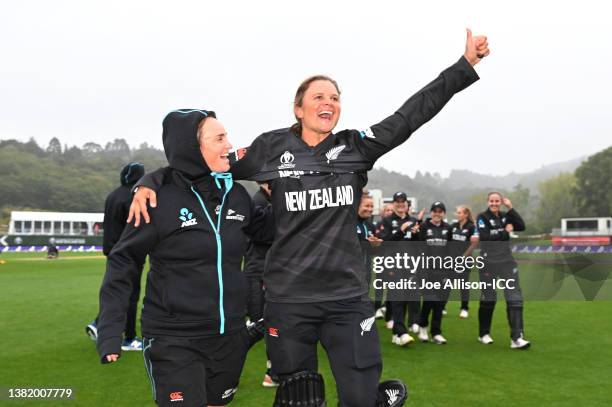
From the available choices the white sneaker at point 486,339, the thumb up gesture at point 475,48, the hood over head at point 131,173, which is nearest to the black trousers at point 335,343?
the thumb up gesture at point 475,48

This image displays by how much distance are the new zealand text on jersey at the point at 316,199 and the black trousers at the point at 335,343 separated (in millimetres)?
554

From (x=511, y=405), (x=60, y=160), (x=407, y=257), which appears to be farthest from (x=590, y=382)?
(x=60, y=160)

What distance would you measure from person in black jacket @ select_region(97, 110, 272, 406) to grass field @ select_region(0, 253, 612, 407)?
250cm

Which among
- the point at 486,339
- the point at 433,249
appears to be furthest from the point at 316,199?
the point at 433,249

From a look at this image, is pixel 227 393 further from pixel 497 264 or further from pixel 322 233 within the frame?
pixel 497 264

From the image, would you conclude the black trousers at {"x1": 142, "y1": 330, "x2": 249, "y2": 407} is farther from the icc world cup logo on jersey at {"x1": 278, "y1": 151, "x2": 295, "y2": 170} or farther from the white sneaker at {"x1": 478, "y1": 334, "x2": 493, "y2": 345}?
the white sneaker at {"x1": 478, "y1": 334, "x2": 493, "y2": 345}

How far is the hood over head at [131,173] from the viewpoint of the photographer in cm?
704

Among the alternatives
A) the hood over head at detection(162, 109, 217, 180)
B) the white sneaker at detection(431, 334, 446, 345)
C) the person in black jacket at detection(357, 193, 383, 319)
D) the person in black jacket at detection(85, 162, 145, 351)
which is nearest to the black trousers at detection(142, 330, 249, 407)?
the hood over head at detection(162, 109, 217, 180)

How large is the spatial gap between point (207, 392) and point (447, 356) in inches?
206

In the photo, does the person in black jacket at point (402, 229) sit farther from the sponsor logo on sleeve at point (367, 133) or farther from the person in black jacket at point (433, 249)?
the sponsor logo on sleeve at point (367, 133)

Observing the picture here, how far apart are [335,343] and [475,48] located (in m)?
2.03

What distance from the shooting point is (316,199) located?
10.3 ft

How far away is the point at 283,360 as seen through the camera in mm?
3082

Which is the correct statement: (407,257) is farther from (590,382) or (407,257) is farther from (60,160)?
(60,160)
